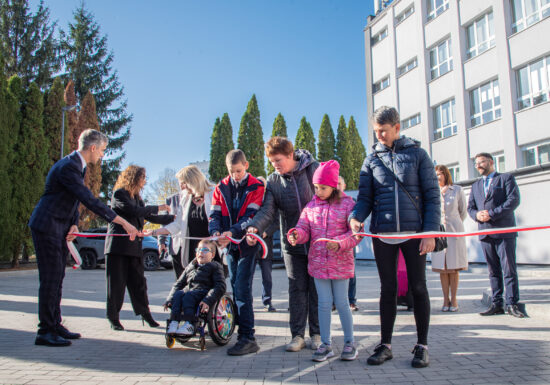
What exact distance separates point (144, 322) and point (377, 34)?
2724cm

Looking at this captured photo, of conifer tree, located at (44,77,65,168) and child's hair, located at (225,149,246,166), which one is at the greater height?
conifer tree, located at (44,77,65,168)

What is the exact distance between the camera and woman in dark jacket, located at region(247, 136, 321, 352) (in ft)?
14.3

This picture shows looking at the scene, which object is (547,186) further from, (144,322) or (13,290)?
(13,290)

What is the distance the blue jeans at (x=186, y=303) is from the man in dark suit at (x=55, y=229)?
3.48 ft

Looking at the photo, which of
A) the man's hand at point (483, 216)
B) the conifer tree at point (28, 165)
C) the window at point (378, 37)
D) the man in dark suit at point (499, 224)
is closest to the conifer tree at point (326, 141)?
the window at point (378, 37)

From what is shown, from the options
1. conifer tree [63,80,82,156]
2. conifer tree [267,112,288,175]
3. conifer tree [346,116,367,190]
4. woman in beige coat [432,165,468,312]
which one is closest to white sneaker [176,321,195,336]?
woman in beige coat [432,165,468,312]

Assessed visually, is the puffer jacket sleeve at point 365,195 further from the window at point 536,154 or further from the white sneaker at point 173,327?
the window at point 536,154

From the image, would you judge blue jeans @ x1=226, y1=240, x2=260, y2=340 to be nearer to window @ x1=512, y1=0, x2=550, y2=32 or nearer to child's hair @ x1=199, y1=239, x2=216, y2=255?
child's hair @ x1=199, y1=239, x2=216, y2=255

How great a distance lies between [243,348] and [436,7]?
23615 millimetres

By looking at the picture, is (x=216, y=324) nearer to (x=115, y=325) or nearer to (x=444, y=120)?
(x=115, y=325)

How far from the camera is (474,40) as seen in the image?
66.3ft

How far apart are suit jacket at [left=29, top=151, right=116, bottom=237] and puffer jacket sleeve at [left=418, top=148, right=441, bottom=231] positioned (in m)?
3.32

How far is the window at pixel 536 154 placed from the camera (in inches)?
642

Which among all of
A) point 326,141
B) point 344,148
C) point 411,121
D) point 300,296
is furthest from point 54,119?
point 344,148
